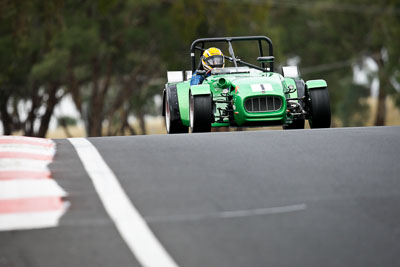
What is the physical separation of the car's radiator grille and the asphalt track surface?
3.72m

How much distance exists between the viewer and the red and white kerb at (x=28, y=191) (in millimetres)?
5913

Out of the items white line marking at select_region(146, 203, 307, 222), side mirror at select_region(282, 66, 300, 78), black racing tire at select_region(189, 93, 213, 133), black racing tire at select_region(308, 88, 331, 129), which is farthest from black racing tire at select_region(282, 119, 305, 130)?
white line marking at select_region(146, 203, 307, 222)

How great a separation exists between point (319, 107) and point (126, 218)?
822 cm

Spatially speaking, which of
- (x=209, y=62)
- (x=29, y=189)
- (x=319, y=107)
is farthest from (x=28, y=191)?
(x=209, y=62)

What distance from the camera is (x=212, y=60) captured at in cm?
1467

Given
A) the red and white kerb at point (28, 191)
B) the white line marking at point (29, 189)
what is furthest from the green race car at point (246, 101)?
the white line marking at point (29, 189)

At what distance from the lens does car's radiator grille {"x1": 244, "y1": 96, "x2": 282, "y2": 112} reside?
1288 cm

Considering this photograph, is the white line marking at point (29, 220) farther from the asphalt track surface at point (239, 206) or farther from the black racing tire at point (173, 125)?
the black racing tire at point (173, 125)

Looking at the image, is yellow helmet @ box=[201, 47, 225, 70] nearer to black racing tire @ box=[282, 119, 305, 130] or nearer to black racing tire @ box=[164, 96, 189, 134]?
black racing tire @ box=[164, 96, 189, 134]

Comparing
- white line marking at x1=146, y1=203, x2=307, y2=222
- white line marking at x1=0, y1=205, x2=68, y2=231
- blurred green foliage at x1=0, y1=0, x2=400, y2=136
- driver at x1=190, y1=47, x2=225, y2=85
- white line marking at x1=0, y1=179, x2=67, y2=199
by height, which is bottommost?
blurred green foliage at x1=0, y1=0, x2=400, y2=136

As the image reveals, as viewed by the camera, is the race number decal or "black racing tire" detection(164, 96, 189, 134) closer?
the race number decal

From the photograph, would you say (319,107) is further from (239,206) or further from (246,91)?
(239,206)

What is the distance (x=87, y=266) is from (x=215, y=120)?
27.6 feet

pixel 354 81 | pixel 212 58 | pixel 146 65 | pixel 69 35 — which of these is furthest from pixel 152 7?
pixel 354 81
